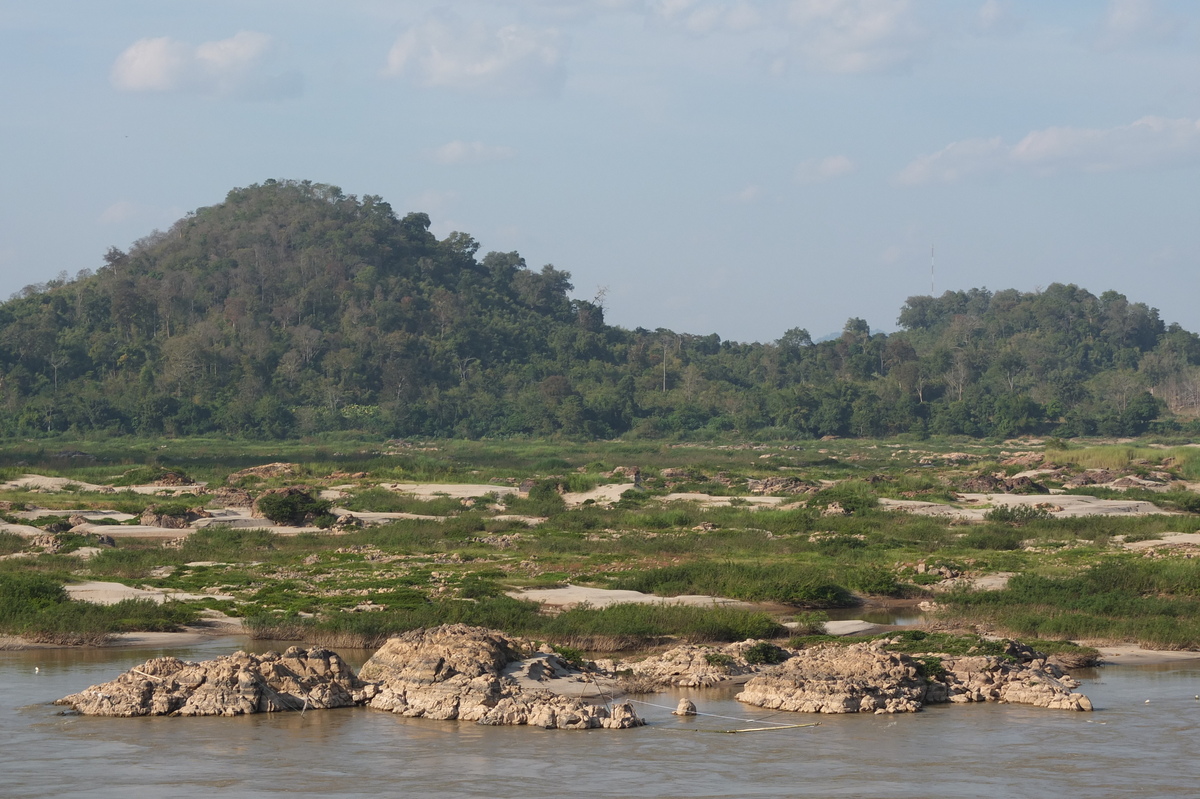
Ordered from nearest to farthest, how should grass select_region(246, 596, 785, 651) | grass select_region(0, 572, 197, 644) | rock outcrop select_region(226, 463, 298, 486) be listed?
grass select_region(246, 596, 785, 651)
grass select_region(0, 572, 197, 644)
rock outcrop select_region(226, 463, 298, 486)

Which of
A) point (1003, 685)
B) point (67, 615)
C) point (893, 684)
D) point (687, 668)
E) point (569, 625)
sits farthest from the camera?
point (67, 615)

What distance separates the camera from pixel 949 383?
118 metres

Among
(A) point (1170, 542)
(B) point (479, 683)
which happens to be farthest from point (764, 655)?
(A) point (1170, 542)

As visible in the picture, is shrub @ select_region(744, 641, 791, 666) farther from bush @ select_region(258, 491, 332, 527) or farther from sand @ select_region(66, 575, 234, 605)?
bush @ select_region(258, 491, 332, 527)

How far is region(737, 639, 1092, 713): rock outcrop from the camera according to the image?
51.8ft

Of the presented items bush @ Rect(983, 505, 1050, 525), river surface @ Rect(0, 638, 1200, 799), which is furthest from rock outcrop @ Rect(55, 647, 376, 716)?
bush @ Rect(983, 505, 1050, 525)

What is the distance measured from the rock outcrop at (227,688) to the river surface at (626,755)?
217 millimetres

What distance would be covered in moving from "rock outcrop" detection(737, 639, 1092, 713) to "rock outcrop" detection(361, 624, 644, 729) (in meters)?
2.11

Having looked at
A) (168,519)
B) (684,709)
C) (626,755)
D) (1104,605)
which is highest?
(168,519)

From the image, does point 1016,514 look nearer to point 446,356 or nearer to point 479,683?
point 479,683

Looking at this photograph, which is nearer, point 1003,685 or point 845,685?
point 845,685

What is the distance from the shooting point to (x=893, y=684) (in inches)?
629

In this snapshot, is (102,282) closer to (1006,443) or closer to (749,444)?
(749,444)

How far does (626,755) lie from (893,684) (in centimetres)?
376
